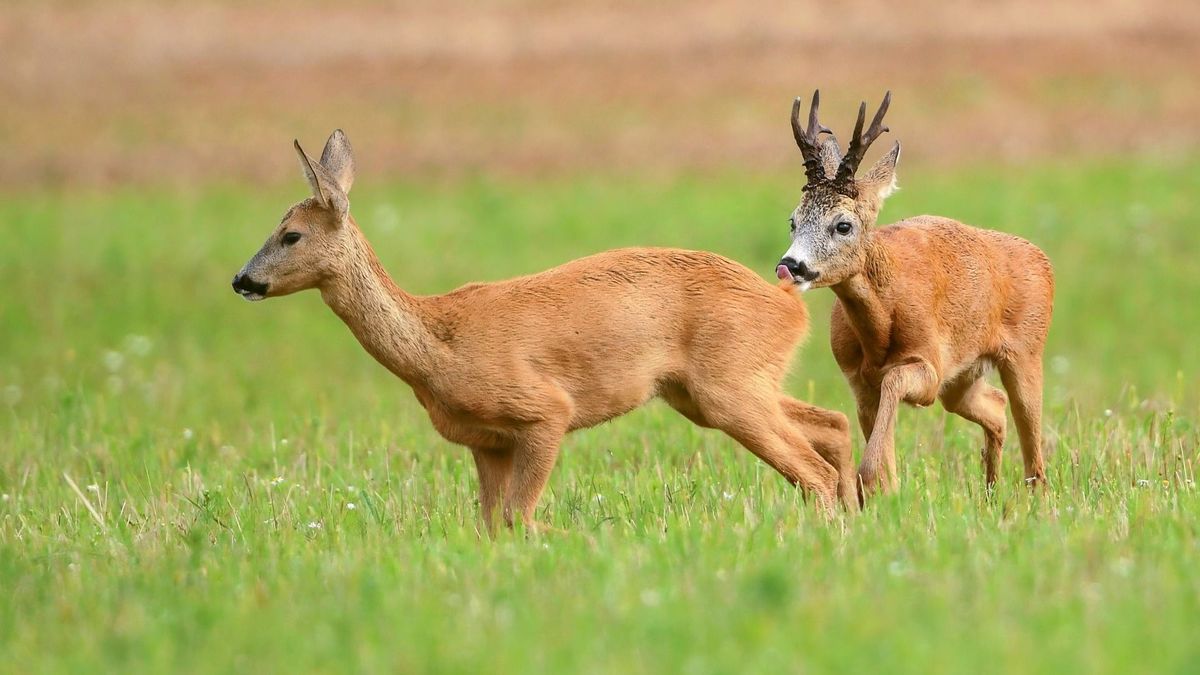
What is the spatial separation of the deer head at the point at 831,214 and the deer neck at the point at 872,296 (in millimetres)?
55

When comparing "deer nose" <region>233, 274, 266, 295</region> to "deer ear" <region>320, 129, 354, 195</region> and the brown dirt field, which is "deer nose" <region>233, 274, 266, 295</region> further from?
the brown dirt field

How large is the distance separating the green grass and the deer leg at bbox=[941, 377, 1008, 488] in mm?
206

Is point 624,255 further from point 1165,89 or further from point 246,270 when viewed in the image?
point 1165,89

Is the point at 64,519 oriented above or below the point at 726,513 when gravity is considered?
below

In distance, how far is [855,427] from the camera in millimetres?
10172

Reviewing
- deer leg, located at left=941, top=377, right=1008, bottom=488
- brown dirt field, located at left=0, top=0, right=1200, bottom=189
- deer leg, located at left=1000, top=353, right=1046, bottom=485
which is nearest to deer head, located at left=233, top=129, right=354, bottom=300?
deer leg, located at left=941, top=377, right=1008, bottom=488

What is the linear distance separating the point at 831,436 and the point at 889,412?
385 millimetres

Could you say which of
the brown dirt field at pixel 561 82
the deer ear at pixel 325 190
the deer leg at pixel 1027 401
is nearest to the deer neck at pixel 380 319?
the deer ear at pixel 325 190

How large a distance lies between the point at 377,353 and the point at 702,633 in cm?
295

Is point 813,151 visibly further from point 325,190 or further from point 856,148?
point 325,190

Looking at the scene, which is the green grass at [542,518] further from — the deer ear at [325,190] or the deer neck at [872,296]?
the deer ear at [325,190]

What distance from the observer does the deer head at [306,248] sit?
775 cm

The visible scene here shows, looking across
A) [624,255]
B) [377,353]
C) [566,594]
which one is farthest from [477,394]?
[566,594]

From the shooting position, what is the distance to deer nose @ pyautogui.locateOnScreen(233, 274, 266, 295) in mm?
7738
